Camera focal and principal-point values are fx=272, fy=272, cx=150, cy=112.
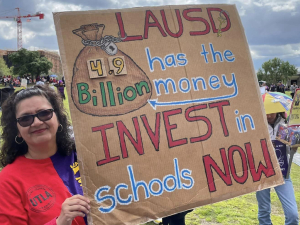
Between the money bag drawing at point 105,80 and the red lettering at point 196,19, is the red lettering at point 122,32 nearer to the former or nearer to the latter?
the money bag drawing at point 105,80

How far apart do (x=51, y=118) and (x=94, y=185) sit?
49 cm

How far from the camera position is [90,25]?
1.57 m

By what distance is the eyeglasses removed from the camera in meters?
1.54

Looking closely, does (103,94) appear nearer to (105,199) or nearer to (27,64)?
(105,199)

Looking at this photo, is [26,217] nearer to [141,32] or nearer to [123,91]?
[123,91]

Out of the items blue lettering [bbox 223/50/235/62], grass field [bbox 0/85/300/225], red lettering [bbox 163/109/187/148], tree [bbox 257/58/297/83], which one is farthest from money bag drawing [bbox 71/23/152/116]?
tree [bbox 257/58/297/83]

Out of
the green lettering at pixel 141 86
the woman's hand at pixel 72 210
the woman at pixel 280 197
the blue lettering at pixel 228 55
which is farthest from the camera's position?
the woman at pixel 280 197

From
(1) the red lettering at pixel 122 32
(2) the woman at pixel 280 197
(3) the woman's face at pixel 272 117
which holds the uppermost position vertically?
(1) the red lettering at pixel 122 32

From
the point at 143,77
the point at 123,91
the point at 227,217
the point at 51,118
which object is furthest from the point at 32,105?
the point at 227,217

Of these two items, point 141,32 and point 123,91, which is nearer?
point 123,91

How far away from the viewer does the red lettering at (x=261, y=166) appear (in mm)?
1699

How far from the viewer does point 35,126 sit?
5.09 feet

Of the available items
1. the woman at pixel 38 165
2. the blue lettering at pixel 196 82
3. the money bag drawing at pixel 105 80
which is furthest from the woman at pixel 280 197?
the woman at pixel 38 165

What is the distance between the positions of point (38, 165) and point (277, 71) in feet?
247
